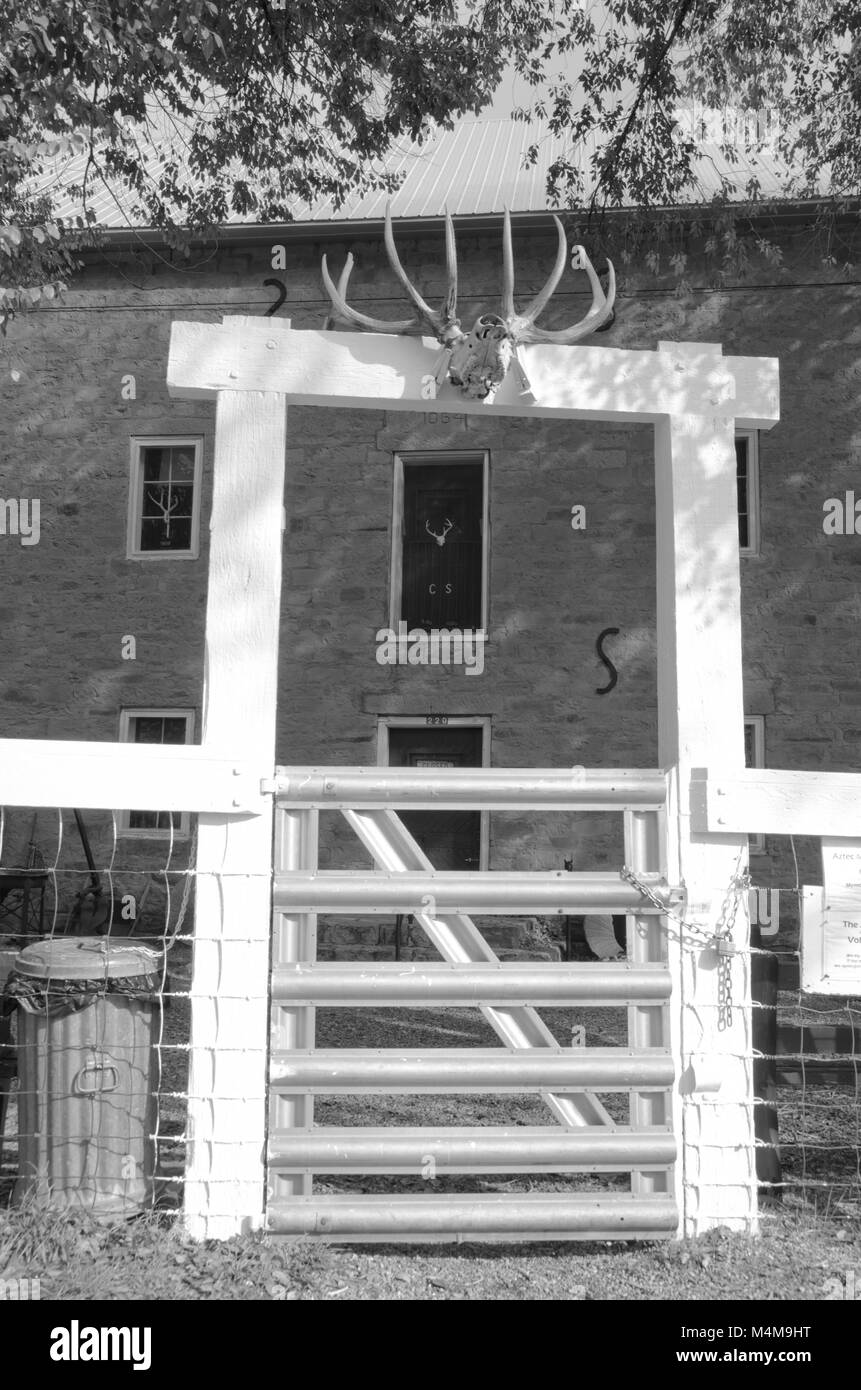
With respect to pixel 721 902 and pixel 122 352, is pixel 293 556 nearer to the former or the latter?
pixel 122 352

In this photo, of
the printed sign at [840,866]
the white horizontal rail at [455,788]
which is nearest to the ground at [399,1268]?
the printed sign at [840,866]

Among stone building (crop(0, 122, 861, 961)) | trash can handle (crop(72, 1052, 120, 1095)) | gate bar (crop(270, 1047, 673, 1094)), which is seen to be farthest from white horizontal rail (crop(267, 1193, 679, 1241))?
stone building (crop(0, 122, 861, 961))

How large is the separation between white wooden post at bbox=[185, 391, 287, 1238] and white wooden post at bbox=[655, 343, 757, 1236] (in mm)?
1442

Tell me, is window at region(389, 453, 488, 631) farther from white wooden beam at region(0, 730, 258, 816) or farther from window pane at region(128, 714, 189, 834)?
white wooden beam at region(0, 730, 258, 816)

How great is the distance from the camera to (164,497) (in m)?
13.2

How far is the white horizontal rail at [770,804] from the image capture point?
4.08 metres

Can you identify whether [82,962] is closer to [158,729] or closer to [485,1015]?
[485,1015]

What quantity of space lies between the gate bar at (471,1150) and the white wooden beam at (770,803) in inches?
43.1

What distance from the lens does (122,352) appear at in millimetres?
13312

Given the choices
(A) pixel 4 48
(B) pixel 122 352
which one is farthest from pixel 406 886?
(B) pixel 122 352

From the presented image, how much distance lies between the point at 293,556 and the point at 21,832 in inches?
167

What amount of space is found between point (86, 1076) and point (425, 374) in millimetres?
2779

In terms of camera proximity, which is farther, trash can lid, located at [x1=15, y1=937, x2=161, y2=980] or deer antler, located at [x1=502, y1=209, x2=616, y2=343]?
deer antler, located at [x1=502, y1=209, x2=616, y2=343]

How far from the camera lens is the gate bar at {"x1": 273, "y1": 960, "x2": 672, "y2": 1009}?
394cm
